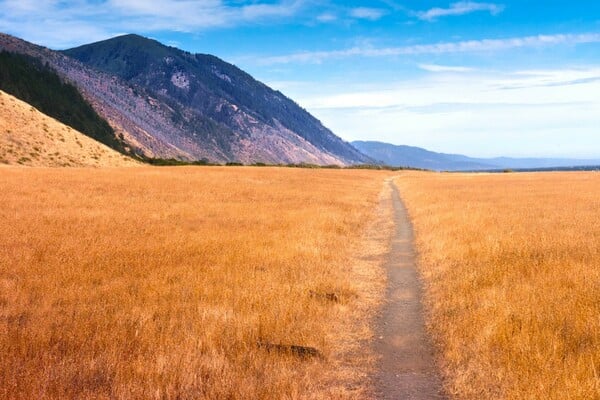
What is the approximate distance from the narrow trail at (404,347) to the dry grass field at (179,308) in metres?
0.34

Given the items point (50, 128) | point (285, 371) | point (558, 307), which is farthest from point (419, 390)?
point (50, 128)

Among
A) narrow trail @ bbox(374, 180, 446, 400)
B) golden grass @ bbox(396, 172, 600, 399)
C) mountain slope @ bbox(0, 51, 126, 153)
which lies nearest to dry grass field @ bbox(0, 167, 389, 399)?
narrow trail @ bbox(374, 180, 446, 400)

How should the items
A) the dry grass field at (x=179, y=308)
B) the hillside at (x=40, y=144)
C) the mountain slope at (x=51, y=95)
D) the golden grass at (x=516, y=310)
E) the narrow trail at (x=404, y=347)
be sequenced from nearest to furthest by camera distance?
the dry grass field at (x=179, y=308)
the golden grass at (x=516, y=310)
the narrow trail at (x=404, y=347)
the hillside at (x=40, y=144)
the mountain slope at (x=51, y=95)

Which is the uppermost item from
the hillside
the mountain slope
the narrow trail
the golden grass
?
the mountain slope

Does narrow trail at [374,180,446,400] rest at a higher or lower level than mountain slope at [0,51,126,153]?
lower

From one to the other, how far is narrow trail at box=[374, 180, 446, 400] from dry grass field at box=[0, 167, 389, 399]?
344 millimetres

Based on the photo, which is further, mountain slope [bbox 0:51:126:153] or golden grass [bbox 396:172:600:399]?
mountain slope [bbox 0:51:126:153]

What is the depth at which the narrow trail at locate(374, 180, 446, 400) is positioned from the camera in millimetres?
6652

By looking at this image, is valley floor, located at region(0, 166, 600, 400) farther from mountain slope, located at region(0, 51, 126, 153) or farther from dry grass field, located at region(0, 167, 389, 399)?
mountain slope, located at region(0, 51, 126, 153)

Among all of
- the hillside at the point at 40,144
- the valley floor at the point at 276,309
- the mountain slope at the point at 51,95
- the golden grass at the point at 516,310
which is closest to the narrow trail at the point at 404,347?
the valley floor at the point at 276,309

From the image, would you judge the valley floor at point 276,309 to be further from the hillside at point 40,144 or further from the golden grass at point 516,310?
the hillside at point 40,144

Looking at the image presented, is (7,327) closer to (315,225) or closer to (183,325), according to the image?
(183,325)

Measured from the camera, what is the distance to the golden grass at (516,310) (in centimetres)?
651

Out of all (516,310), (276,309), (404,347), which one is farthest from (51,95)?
(516,310)
